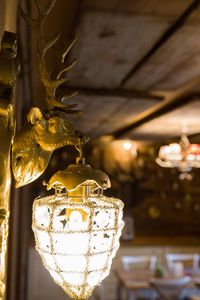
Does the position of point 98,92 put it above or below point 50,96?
above

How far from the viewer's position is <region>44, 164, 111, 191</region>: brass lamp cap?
35.6 inches

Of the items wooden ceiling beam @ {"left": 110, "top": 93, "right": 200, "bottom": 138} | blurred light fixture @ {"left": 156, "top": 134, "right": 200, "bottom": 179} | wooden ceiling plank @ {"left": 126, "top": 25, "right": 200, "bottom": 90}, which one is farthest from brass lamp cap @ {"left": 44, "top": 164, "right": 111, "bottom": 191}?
blurred light fixture @ {"left": 156, "top": 134, "right": 200, "bottom": 179}

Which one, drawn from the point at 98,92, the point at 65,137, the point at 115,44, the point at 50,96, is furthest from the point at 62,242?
the point at 98,92

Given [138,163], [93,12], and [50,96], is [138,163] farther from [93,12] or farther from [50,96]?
[50,96]

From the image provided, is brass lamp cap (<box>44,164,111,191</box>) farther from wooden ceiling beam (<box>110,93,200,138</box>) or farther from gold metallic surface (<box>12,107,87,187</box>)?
wooden ceiling beam (<box>110,93,200,138</box>)

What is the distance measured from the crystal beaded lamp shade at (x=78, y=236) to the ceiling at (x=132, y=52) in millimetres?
729

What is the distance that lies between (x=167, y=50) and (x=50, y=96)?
122 centimetres

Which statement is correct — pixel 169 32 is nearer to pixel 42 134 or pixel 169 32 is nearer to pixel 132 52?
pixel 132 52

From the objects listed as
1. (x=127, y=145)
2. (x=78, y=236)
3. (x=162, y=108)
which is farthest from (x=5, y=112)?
(x=127, y=145)

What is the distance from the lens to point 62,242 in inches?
35.1

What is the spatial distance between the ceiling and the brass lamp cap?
0.65m

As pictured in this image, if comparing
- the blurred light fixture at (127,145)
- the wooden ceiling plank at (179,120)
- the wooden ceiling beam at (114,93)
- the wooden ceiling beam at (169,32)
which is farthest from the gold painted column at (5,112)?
the blurred light fixture at (127,145)

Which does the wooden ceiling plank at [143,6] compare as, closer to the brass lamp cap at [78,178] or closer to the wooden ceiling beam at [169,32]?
the wooden ceiling beam at [169,32]

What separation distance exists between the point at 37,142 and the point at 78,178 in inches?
5.9
